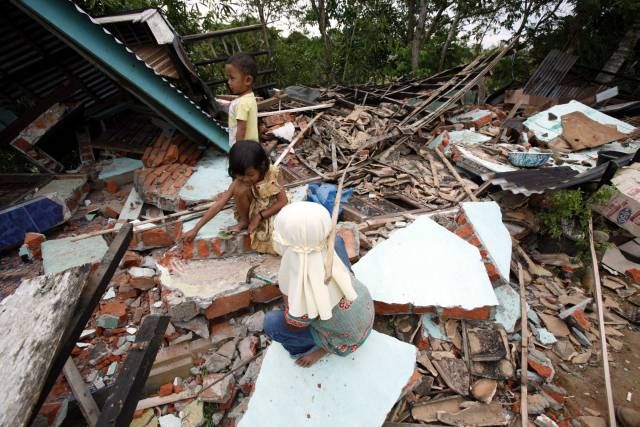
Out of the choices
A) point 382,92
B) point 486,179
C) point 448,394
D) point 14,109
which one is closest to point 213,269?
point 448,394

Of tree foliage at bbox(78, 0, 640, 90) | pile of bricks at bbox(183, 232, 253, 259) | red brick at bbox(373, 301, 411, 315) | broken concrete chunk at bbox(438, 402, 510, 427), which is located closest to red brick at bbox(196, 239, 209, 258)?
pile of bricks at bbox(183, 232, 253, 259)

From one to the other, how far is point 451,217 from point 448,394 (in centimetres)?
187

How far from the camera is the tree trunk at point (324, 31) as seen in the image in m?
11.2

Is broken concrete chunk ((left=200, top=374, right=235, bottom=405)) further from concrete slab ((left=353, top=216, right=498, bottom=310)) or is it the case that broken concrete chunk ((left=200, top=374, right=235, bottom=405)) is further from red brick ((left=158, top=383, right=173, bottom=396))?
concrete slab ((left=353, top=216, right=498, bottom=310))

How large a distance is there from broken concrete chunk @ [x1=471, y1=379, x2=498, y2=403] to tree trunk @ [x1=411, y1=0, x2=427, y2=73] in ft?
38.1

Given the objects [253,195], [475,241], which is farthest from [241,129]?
[475,241]

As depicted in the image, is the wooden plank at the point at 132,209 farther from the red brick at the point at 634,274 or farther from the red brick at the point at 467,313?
the red brick at the point at 634,274

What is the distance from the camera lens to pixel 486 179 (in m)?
4.55

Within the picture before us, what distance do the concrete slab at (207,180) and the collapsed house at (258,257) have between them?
0.10 feet

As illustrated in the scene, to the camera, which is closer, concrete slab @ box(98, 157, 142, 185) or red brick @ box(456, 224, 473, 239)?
red brick @ box(456, 224, 473, 239)

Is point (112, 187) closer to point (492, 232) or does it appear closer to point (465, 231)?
point (465, 231)

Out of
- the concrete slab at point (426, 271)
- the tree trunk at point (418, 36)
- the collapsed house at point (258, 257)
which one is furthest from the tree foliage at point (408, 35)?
the concrete slab at point (426, 271)

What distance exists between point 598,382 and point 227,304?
3.32 m

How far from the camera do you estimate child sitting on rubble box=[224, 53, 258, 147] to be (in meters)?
3.22
